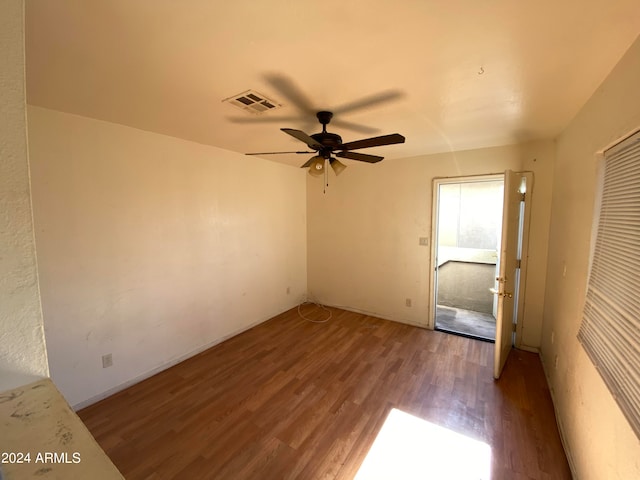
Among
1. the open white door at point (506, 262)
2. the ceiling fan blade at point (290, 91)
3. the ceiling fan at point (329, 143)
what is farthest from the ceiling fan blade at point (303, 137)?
the open white door at point (506, 262)

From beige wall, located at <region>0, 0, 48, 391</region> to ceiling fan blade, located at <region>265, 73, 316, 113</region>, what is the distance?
1.13 m

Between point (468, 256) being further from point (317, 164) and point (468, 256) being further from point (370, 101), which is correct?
point (370, 101)

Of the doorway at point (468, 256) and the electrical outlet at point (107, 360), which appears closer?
the electrical outlet at point (107, 360)

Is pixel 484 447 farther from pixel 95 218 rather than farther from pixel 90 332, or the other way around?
pixel 95 218

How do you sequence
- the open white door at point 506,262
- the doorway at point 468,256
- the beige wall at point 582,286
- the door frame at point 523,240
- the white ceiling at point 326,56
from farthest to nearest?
1. the doorway at point 468,256
2. the door frame at point 523,240
3. the open white door at point 506,262
4. the beige wall at point 582,286
5. the white ceiling at point 326,56

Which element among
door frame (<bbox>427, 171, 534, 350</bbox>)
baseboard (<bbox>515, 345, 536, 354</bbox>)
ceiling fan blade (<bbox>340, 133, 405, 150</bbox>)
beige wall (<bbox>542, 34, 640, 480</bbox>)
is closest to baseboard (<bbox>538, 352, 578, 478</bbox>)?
beige wall (<bbox>542, 34, 640, 480</bbox>)

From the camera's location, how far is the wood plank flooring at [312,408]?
173cm

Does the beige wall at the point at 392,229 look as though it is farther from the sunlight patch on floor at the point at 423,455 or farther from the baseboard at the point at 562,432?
the sunlight patch on floor at the point at 423,455

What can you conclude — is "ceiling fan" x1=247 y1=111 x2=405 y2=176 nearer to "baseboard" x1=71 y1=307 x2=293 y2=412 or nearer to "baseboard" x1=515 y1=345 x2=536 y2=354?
"baseboard" x1=71 y1=307 x2=293 y2=412

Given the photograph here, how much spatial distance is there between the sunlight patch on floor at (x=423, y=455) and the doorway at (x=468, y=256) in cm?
190

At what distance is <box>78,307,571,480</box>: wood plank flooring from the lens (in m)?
1.73

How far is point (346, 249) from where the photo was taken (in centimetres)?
433

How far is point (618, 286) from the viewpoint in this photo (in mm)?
1269

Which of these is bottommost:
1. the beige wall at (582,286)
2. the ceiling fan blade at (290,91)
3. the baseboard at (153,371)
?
the baseboard at (153,371)
